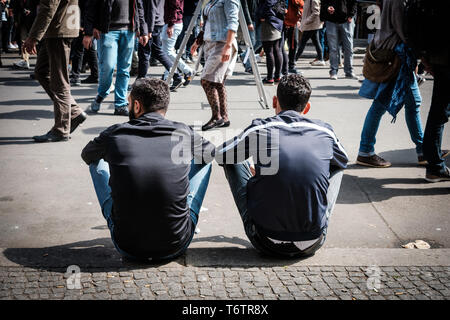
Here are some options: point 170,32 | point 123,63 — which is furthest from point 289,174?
point 170,32

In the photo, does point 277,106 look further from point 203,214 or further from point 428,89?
point 428,89

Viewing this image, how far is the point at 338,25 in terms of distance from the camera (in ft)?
33.7

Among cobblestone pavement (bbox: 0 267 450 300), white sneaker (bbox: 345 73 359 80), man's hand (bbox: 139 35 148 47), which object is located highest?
man's hand (bbox: 139 35 148 47)

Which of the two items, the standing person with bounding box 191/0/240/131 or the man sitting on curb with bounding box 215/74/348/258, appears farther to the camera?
the standing person with bounding box 191/0/240/131

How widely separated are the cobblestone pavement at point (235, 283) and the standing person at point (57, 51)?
2980 millimetres

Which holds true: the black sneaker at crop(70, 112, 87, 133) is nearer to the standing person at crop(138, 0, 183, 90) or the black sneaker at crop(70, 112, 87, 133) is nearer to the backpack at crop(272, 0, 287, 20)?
the standing person at crop(138, 0, 183, 90)

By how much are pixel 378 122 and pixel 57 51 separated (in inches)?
135

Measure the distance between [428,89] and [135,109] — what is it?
7.52 m

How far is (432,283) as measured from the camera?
10.8 ft

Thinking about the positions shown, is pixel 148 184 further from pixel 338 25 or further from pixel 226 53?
pixel 338 25

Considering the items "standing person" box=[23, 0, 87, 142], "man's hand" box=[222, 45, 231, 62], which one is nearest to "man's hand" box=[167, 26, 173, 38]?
"man's hand" box=[222, 45, 231, 62]

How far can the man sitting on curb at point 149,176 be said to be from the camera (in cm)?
314

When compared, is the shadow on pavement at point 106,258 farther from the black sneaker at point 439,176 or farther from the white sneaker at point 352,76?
the white sneaker at point 352,76

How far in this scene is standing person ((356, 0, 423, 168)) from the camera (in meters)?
5.12
